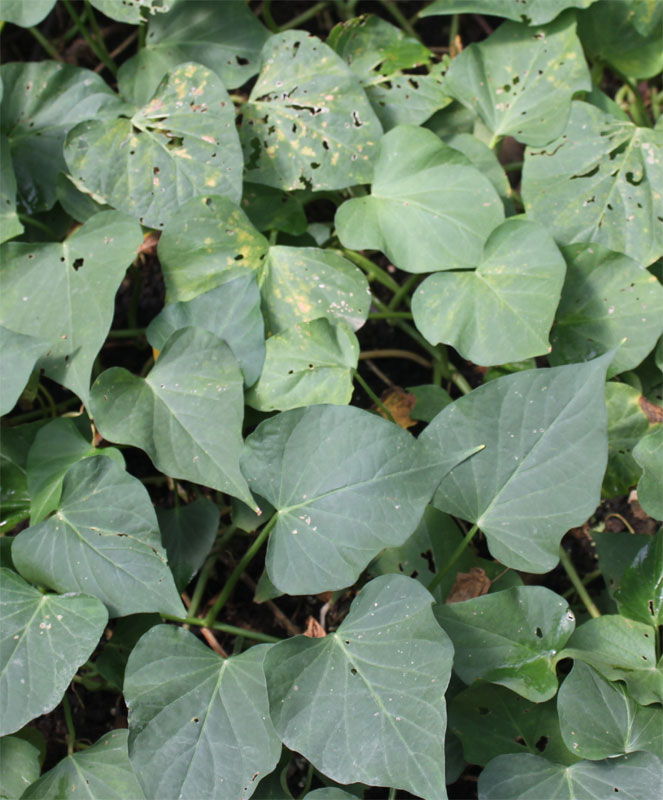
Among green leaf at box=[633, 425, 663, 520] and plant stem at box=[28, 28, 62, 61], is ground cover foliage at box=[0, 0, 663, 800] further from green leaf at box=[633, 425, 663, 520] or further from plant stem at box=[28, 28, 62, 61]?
plant stem at box=[28, 28, 62, 61]

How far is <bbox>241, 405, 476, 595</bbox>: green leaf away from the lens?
822 millimetres

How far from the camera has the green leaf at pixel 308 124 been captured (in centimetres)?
112

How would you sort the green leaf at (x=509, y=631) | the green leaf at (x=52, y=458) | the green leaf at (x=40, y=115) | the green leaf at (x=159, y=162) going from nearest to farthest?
1. the green leaf at (x=509, y=631)
2. the green leaf at (x=52, y=458)
3. the green leaf at (x=159, y=162)
4. the green leaf at (x=40, y=115)

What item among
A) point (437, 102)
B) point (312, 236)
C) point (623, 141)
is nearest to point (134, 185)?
point (312, 236)

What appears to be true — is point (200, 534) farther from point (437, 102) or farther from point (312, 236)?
point (437, 102)

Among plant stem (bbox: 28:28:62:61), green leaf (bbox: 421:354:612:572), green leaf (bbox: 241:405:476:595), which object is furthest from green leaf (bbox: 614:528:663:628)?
plant stem (bbox: 28:28:62:61)

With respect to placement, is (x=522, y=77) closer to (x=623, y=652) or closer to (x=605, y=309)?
(x=605, y=309)

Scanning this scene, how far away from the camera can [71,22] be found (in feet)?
4.92

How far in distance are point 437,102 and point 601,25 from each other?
0.30 m

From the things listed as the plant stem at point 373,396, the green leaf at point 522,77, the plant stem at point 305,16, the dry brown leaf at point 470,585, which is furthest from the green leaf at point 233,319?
the plant stem at point 305,16

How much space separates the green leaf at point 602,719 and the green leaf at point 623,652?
0.5 inches

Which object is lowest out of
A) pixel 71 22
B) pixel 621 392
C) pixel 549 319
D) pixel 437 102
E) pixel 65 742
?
pixel 65 742

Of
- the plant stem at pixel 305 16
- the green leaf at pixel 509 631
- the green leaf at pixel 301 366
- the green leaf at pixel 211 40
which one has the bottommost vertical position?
the green leaf at pixel 509 631

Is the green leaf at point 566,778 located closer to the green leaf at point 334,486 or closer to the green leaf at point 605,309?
the green leaf at point 334,486
